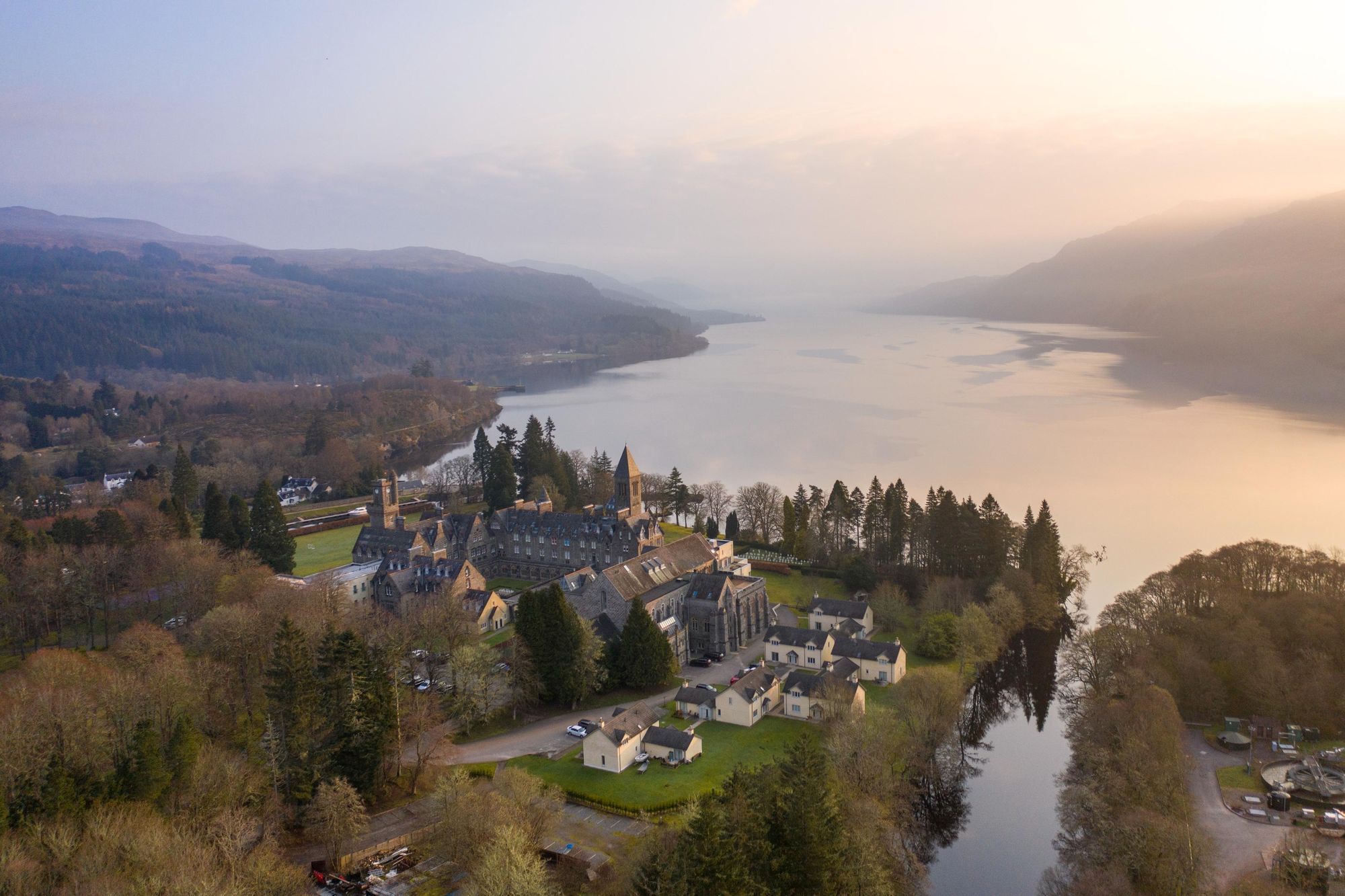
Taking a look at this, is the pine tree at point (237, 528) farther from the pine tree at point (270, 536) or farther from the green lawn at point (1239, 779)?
the green lawn at point (1239, 779)

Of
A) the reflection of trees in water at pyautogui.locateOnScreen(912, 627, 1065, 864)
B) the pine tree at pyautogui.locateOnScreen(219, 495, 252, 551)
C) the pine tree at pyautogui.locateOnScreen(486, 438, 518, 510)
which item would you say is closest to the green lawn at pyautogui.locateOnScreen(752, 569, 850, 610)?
the reflection of trees in water at pyautogui.locateOnScreen(912, 627, 1065, 864)

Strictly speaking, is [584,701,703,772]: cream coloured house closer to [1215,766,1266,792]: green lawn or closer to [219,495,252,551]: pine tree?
[1215,766,1266,792]: green lawn

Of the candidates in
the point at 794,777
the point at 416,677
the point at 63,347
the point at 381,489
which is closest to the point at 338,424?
the point at 381,489

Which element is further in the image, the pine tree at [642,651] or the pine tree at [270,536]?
the pine tree at [270,536]

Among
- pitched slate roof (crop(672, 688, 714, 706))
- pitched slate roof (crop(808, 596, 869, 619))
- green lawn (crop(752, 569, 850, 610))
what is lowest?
green lawn (crop(752, 569, 850, 610))

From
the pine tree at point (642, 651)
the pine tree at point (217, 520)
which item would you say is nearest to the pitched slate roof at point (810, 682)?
the pine tree at point (642, 651)

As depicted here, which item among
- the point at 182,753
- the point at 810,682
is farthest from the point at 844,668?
the point at 182,753
